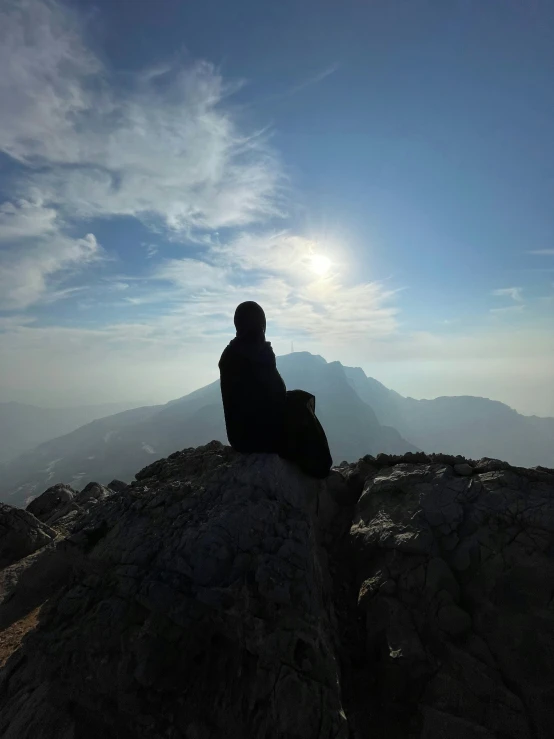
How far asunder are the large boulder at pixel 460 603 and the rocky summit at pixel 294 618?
0.03 meters

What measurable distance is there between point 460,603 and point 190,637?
21.2 ft

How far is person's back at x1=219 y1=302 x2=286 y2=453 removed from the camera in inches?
473

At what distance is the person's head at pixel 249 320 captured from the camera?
12211 mm

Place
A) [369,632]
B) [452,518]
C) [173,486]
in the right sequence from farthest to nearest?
[173,486] < [452,518] < [369,632]

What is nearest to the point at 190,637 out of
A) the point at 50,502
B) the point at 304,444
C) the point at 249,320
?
the point at 304,444

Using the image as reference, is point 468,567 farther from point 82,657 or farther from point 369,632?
point 82,657

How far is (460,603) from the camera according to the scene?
8.69 m

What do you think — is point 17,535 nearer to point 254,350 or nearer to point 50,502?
point 50,502

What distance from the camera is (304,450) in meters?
12.4

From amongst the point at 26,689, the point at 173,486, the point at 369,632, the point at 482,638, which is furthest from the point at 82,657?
the point at 482,638

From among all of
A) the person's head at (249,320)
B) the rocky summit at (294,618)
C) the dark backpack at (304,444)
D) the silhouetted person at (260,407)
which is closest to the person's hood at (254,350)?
the silhouetted person at (260,407)

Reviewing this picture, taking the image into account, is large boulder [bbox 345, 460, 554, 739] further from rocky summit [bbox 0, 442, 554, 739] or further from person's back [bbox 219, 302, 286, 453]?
person's back [bbox 219, 302, 286, 453]

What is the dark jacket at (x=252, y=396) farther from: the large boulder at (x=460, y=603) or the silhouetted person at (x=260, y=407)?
the large boulder at (x=460, y=603)

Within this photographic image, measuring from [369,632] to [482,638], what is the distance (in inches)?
98.4
